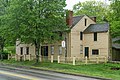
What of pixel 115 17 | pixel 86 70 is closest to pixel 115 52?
pixel 115 17

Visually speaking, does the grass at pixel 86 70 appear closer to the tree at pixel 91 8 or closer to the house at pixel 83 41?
the house at pixel 83 41

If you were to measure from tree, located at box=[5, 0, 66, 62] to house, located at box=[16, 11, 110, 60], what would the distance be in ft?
19.8

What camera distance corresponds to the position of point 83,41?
46.4 metres

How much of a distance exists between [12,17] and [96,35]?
14.5 meters

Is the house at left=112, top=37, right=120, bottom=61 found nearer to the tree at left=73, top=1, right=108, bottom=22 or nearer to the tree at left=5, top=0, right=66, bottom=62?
the tree at left=5, top=0, right=66, bottom=62

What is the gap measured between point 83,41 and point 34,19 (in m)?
13.2

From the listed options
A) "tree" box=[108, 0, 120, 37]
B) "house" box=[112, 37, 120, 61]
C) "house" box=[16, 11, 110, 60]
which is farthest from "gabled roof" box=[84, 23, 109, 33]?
"house" box=[112, 37, 120, 61]

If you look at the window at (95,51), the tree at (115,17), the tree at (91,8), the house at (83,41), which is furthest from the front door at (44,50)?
the tree at (91,8)

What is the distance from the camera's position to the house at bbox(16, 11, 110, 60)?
144ft

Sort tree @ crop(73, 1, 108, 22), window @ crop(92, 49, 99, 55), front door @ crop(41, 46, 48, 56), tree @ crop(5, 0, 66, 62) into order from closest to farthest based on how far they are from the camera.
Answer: tree @ crop(5, 0, 66, 62), window @ crop(92, 49, 99, 55), front door @ crop(41, 46, 48, 56), tree @ crop(73, 1, 108, 22)

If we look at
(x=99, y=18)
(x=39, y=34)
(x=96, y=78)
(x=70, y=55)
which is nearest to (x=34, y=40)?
(x=39, y=34)

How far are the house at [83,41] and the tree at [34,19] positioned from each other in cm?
604

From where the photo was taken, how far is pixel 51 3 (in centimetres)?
Answer: 3756

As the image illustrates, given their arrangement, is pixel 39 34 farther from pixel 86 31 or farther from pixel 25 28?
pixel 86 31
